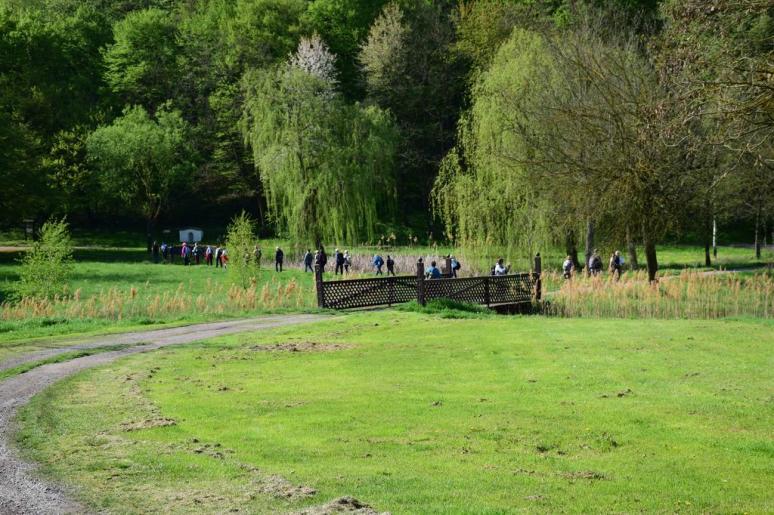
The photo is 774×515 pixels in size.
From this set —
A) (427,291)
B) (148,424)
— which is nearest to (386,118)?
(427,291)

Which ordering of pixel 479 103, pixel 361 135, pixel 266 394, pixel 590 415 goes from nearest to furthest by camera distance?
pixel 590 415
pixel 266 394
pixel 479 103
pixel 361 135

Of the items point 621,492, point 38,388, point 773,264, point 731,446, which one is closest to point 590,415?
point 731,446

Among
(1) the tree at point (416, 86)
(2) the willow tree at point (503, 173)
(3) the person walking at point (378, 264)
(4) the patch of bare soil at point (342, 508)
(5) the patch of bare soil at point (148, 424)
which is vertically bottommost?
(5) the patch of bare soil at point (148, 424)

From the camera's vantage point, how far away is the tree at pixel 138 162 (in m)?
73.4

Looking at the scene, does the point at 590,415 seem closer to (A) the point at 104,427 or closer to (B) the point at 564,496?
(B) the point at 564,496

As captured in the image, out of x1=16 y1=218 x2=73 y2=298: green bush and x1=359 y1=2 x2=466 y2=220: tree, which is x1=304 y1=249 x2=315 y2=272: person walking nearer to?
x1=16 y1=218 x2=73 y2=298: green bush

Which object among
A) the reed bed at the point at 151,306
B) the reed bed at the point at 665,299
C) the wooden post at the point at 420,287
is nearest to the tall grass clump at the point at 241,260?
the reed bed at the point at 151,306

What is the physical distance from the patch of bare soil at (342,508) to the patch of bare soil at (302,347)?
499 inches

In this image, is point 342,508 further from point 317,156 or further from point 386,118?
point 386,118

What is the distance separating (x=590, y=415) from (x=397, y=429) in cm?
292

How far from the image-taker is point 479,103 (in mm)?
47312

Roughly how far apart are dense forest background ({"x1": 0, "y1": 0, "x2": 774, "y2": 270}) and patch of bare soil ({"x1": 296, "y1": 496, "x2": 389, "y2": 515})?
7612 mm

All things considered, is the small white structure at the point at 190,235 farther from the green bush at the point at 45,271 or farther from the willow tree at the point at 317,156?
the green bush at the point at 45,271

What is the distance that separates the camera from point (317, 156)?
Answer: 59.9 metres
